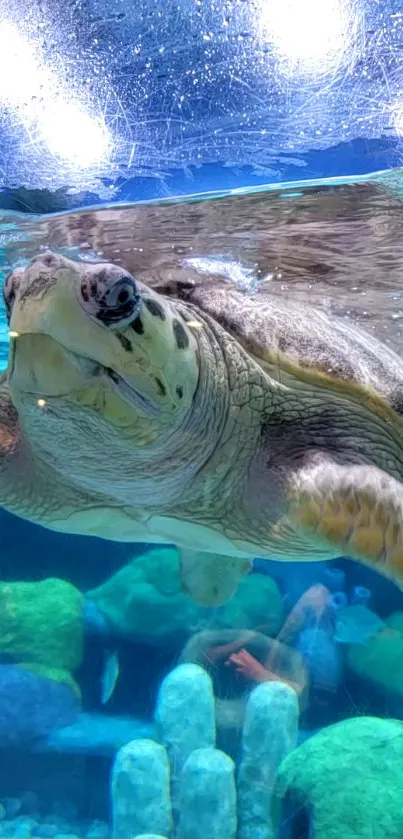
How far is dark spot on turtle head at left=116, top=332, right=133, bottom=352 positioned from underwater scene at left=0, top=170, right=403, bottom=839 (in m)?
0.02

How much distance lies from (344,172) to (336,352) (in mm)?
1028

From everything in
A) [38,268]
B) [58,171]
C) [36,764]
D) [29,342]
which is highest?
[58,171]

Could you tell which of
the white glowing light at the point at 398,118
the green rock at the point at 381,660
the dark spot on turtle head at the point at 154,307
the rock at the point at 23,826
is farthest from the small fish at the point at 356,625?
the dark spot on turtle head at the point at 154,307

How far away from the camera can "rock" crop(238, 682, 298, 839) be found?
611 cm

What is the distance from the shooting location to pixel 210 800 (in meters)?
5.91

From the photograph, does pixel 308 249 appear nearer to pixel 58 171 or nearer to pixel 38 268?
pixel 58 171

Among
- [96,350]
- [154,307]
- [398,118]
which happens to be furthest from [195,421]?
[398,118]

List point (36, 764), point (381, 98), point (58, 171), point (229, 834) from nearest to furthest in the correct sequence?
point (381, 98), point (58, 171), point (229, 834), point (36, 764)

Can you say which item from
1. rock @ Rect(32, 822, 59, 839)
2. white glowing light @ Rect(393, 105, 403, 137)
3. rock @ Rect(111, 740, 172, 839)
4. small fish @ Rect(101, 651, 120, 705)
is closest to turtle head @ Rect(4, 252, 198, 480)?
white glowing light @ Rect(393, 105, 403, 137)

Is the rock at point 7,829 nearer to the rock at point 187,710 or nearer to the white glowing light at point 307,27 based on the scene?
the rock at point 187,710

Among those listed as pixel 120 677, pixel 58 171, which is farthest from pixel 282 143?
pixel 120 677

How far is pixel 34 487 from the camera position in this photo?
327cm

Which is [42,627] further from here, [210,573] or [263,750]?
[210,573]

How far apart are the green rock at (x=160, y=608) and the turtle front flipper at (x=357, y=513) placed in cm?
693
